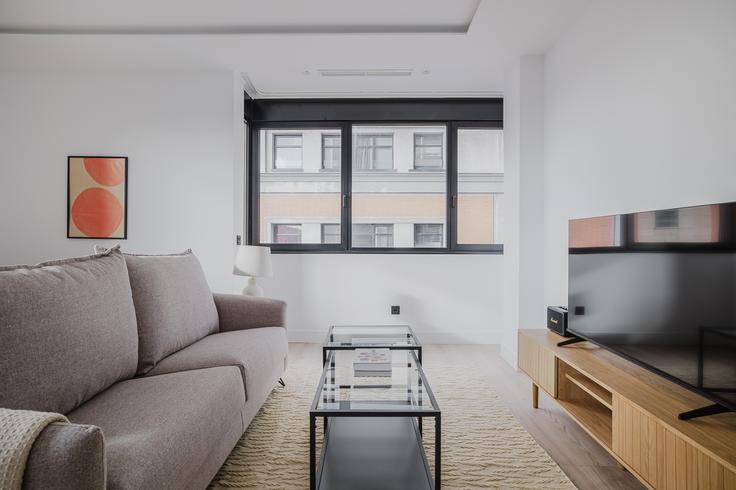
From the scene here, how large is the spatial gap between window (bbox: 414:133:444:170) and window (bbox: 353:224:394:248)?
29.5 inches

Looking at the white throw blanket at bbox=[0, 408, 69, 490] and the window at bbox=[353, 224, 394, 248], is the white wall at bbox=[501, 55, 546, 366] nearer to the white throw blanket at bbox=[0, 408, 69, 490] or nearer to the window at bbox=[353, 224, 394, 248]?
the window at bbox=[353, 224, 394, 248]

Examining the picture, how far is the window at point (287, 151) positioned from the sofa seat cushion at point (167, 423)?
2894 millimetres

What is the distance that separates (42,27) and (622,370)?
455cm

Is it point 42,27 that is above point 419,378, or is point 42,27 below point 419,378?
above

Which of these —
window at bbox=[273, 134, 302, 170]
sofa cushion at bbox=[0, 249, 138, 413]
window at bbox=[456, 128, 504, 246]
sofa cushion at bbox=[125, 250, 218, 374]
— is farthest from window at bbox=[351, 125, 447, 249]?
sofa cushion at bbox=[0, 249, 138, 413]

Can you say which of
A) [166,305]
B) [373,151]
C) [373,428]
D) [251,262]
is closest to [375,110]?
[373,151]

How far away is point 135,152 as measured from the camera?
11.7 ft

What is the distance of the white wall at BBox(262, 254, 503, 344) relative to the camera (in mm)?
4004

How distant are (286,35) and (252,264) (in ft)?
5.85

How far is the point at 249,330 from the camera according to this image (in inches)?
97.7

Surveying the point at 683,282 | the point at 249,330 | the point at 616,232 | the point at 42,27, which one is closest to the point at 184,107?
the point at 42,27

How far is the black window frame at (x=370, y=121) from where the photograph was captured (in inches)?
159

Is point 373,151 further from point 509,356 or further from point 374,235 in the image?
point 509,356

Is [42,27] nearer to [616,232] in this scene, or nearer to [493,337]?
[616,232]
